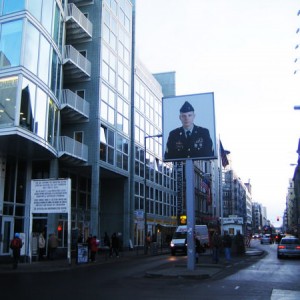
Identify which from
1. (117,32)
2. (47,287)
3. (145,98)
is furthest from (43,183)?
(145,98)

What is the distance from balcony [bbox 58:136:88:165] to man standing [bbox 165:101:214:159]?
1046 centimetres

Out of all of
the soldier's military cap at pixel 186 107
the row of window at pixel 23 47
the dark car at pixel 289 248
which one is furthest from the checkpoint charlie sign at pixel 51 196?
the dark car at pixel 289 248

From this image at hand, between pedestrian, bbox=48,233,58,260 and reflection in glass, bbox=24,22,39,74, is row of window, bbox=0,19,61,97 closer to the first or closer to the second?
reflection in glass, bbox=24,22,39,74

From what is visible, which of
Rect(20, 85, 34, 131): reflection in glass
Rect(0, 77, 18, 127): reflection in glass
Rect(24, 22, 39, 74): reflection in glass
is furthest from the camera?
Rect(24, 22, 39, 74): reflection in glass

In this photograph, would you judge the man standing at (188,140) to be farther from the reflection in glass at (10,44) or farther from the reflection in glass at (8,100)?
the reflection in glass at (10,44)

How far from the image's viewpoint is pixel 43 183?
24016mm

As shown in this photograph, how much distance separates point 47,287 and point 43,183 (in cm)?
1108

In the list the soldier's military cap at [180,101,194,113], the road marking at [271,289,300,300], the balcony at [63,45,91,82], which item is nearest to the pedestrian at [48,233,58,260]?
the soldier's military cap at [180,101,194,113]

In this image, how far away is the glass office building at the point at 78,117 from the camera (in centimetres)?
2406

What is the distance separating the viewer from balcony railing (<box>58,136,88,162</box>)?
1154 inches

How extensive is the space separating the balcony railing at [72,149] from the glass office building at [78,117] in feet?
0.24

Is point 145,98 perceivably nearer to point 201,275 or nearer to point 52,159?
point 52,159

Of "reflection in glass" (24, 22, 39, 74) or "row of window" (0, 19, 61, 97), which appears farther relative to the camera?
"reflection in glass" (24, 22, 39, 74)

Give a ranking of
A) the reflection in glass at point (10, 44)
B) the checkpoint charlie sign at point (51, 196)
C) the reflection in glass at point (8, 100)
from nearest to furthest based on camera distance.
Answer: the reflection in glass at point (8, 100) < the checkpoint charlie sign at point (51, 196) < the reflection in glass at point (10, 44)
